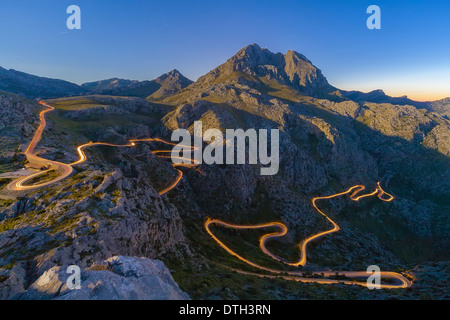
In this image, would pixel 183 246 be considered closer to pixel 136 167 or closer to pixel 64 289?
pixel 64 289

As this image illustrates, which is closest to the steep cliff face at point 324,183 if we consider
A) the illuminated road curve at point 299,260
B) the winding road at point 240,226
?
the illuminated road curve at point 299,260

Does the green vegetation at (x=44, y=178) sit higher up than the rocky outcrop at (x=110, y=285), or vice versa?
the green vegetation at (x=44, y=178)

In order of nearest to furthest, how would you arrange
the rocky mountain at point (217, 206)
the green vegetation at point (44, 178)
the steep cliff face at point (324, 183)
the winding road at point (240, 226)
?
the rocky mountain at point (217, 206)
the green vegetation at point (44, 178)
the winding road at point (240, 226)
the steep cliff face at point (324, 183)

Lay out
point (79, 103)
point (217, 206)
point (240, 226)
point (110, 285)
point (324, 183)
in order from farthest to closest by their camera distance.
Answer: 1. point (79, 103)
2. point (324, 183)
3. point (217, 206)
4. point (240, 226)
5. point (110, 285)

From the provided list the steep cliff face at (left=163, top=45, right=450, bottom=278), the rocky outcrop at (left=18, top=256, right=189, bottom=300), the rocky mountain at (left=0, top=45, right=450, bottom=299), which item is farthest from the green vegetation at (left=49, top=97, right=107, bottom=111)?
the rocky outcrop at (left=18, top=256, right=189, bottom=300)

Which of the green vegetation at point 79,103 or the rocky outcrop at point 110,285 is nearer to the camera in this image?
the rocky outcrop at point 110,285

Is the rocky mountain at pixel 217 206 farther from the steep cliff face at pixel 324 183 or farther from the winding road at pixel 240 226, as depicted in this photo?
the winding road at pixel 240 226

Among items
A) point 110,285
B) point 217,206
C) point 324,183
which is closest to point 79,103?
point 217,206

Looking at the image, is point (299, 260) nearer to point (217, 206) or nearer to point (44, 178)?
point (217, 206)

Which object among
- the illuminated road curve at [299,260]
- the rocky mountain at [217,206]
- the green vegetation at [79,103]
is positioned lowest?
the illuminated road curve at [299,260]

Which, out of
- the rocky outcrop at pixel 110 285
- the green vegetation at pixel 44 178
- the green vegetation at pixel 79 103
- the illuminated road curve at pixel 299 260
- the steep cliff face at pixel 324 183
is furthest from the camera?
the green vegetation at pixel 79 103
